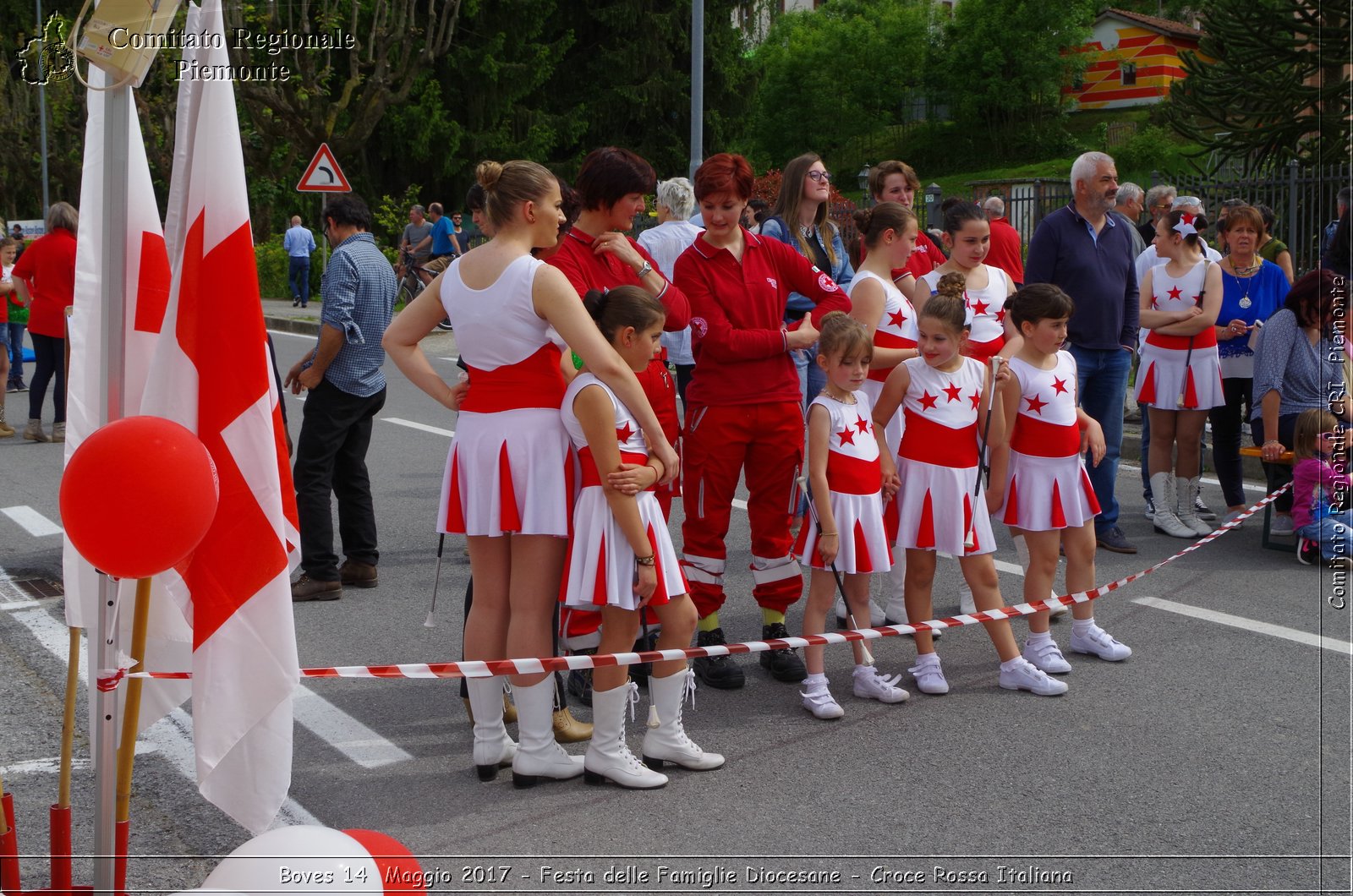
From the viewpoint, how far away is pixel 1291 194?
13.2m

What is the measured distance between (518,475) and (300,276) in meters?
23.1

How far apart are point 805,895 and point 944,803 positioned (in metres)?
0.73

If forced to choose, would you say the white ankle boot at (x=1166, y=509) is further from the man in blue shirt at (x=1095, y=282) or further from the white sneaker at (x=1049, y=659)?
the white sneaker at (x=1049, y=659)

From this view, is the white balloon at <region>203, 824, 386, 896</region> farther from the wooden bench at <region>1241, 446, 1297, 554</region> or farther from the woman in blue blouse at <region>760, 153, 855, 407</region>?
the wooden bench at <region>1241, 446, 1297, 554</region>

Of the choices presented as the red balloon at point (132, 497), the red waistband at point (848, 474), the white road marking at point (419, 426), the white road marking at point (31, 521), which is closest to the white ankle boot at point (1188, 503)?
the red waistband at point (848, 474)

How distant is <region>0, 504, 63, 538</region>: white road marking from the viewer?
7980 mm

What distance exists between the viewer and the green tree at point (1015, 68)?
62375mm

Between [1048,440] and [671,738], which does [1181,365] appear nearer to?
[1048,440]

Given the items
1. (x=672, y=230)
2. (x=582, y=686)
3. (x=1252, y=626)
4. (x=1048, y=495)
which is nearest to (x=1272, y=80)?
Answer: (x=672, y=230)

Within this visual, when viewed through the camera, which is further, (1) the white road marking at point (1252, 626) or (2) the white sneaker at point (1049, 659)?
(1) the white road marking at point (1252, 626)

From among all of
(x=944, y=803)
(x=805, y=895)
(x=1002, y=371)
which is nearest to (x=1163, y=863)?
(x=944, y=803)

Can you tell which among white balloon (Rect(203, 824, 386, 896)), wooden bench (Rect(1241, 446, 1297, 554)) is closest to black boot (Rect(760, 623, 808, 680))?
white balloon (Rect(203, 824, 386, 896))

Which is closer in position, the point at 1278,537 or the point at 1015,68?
the point at 1278,537

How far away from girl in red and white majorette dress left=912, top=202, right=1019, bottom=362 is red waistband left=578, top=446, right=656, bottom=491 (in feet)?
8.13
